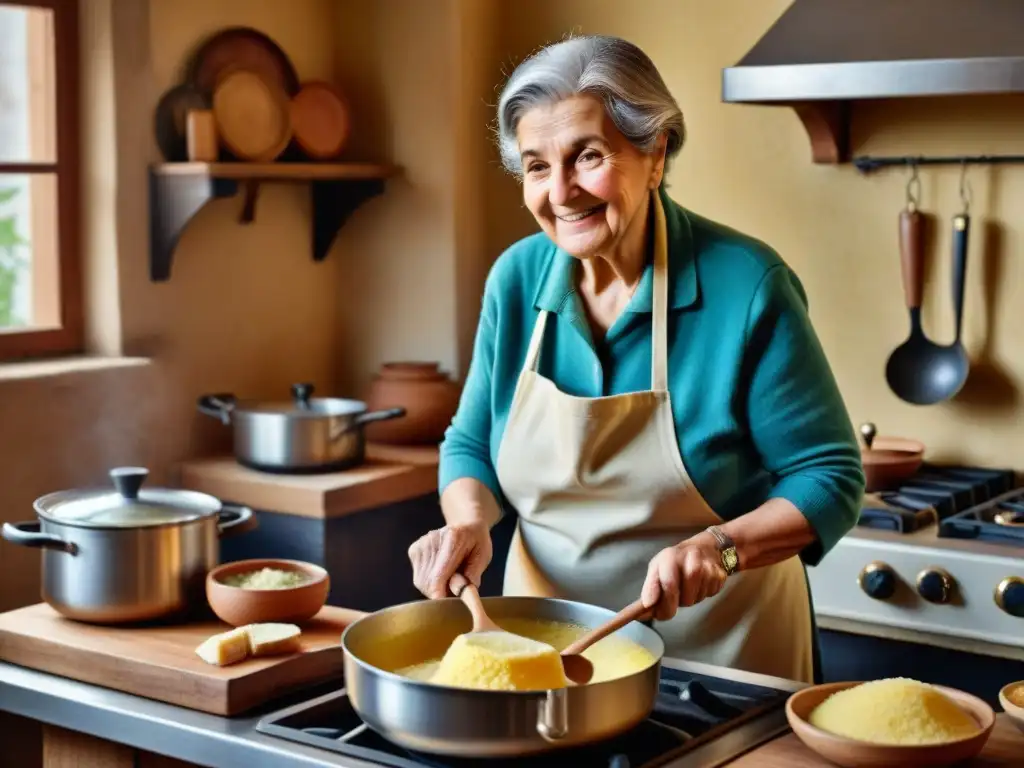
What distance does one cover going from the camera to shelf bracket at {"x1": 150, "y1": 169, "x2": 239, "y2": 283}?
2922 millimetres

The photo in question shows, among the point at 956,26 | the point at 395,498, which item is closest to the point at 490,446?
the point at 395,498

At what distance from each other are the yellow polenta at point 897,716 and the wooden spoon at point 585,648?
22cm

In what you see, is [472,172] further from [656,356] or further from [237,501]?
[656,356]

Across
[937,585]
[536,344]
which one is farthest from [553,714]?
[937,585]

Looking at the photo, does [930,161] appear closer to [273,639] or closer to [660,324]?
[660,324]

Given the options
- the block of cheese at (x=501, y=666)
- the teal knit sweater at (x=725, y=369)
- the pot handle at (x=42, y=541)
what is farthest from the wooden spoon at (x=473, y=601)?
the pot handle at (x=42, y=541)

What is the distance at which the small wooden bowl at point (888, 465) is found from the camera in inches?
109

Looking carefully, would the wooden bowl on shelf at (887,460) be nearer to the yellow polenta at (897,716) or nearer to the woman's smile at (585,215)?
the woman's smile at (585,215)

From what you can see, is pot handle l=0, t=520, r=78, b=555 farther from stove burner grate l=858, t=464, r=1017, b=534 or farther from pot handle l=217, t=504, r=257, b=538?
stove burner grate l=858, t=464, r=1017, b=534

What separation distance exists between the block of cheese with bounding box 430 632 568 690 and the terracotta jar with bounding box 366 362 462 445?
1733mm

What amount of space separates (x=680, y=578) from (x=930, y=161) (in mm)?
1625

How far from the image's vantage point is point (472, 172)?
340 cm

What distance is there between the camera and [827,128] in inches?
116

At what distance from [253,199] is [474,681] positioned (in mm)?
1985
